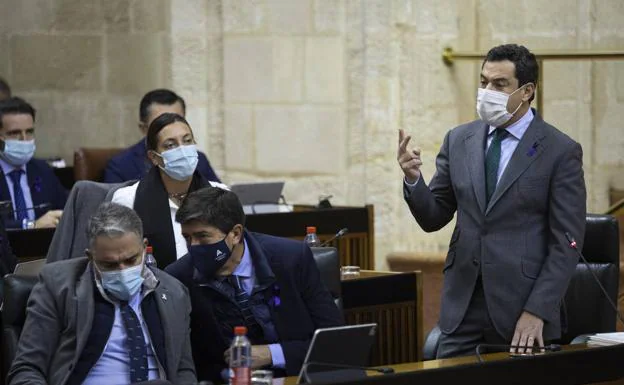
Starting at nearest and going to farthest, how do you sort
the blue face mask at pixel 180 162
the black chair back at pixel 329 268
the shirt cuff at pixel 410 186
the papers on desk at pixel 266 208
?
the shirt cuff at pixel 410 186
the black chair back at pixel 329 268
the blue face mask at pixel 180 162
the papers on desk at pixel 266 208

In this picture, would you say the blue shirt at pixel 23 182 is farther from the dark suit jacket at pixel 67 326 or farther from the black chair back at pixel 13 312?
the dark suit jacket at pixel 67 326

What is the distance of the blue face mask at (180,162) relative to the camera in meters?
6.07

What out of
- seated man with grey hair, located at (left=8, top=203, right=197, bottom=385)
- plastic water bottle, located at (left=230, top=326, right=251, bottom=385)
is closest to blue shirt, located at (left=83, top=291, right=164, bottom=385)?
seated man with grey hair, located at (left=8, top=203, right=197, bottom=385)

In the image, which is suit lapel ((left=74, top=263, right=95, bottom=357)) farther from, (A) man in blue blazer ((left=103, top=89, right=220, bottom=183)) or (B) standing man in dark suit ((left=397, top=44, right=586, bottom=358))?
(A) man in blue blazer ((left=103, top=89, right=220, bottom=183))

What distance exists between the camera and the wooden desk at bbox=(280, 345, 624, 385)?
13.5 feet

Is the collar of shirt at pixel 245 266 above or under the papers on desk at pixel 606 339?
above

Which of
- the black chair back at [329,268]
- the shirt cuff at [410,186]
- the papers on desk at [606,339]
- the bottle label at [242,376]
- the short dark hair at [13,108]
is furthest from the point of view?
the short dark hair at [13,108]

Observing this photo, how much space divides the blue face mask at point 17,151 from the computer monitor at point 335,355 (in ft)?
14.7

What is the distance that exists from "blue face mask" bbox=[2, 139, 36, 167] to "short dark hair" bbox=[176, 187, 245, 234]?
3.54 meters

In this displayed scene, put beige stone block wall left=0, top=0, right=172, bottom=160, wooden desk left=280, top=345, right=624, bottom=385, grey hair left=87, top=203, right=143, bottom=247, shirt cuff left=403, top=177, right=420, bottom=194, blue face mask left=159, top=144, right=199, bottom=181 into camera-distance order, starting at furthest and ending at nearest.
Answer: beige stone block wall left=0, top=0, right=172, bottom=160 → blue face mask left=159, top=144, right=199, bottom=181 → shirt cuff left=403, top=177, right=420, bottom=194 → grey hair left=87, top=203, right=143, bottom=247 → wooden desk left=280, top=345, right=624, bottom=385

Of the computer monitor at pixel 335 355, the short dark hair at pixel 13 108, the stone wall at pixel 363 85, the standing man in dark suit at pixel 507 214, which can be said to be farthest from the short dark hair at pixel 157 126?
the stone wall at pixel 363 85

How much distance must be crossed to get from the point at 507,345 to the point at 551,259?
46 centimetres

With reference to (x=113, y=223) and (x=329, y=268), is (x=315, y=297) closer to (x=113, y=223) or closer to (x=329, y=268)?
Answer: (x=329, y=268)

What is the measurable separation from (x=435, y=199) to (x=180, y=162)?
55.6 inches
